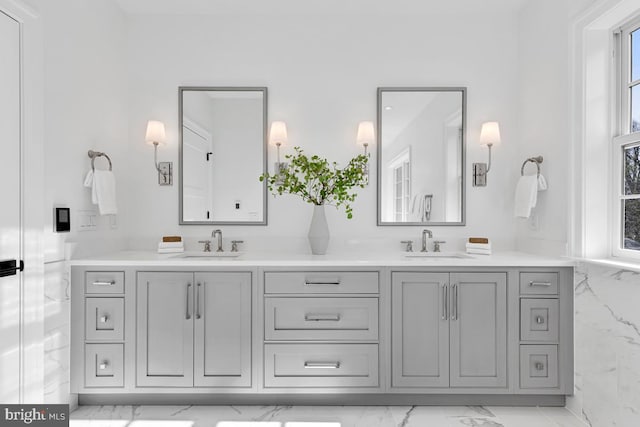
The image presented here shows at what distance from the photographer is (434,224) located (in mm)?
2812

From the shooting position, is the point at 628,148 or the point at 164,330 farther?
the point at 164,330

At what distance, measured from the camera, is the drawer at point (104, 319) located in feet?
7.28

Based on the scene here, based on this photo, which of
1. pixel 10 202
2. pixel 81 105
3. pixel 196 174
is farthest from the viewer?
pixel 196 174

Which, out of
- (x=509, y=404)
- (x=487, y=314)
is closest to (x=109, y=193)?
(x=487, y=314)

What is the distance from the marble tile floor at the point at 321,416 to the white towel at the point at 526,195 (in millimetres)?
1148

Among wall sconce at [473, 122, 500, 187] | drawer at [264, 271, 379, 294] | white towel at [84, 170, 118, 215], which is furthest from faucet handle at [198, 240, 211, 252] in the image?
wall sconce at [473, 122, 500, 187]

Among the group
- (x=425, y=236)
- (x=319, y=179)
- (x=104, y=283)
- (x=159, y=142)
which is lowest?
(x=104, y=283)

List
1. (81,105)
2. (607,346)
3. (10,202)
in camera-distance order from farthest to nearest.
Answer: (81,105) < (607,346) < (10,202)

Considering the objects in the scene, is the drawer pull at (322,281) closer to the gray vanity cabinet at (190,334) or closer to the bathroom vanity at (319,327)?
the bathroom vanity at (319,327)

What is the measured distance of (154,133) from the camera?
2707 millimetres

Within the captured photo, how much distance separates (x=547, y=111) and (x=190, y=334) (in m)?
2.48

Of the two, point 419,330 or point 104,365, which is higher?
point 419,330

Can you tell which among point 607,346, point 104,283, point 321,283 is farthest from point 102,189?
point 607,346

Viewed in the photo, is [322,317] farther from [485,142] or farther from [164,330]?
[485,142]
